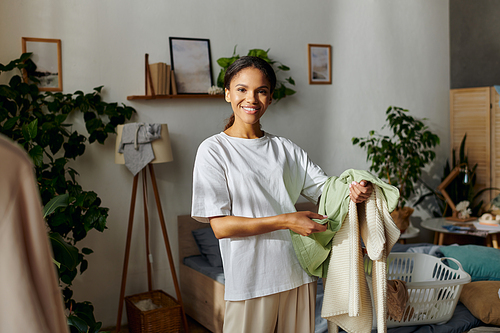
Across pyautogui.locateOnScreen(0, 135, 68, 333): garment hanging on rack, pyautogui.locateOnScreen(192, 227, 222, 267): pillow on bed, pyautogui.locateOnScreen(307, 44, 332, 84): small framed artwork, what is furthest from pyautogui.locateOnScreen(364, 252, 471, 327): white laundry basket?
pyautogui.locateOnScreen(307, 44, 332, 84): small framed artwork

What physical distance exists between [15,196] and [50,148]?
2.48 metres

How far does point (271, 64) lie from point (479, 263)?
221 cm

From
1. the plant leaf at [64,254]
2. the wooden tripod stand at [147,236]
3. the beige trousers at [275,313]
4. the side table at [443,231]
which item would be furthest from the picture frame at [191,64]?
the side table at [443,231]

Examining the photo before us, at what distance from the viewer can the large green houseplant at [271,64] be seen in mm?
3494

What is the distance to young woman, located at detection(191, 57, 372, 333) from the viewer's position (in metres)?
1.38

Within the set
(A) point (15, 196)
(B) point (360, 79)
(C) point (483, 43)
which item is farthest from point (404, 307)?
(C) point (483, 43)

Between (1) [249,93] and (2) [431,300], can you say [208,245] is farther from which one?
(1) [249,93]

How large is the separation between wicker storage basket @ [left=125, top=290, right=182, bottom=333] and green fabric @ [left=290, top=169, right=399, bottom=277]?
5.69ft

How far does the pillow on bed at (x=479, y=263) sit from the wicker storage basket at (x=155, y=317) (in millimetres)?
1881

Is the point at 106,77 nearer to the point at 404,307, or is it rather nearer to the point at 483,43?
the point at 404,307

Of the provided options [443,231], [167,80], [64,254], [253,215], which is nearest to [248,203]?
[253,215]

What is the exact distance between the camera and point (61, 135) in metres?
2.85

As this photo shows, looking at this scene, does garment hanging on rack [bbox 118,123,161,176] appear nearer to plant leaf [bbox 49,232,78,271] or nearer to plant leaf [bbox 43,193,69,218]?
plant leaf [bbox 43,193,69,218]

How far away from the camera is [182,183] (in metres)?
3.49
